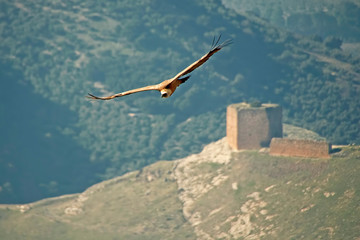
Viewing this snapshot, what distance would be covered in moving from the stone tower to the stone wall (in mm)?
2178

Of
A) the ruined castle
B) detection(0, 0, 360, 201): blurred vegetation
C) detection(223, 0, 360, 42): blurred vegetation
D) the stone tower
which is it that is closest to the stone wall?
the ruined castle

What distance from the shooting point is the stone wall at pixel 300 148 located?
64.5 m

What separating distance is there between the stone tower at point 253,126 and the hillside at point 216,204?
1.13 metres

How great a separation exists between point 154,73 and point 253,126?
229 ft

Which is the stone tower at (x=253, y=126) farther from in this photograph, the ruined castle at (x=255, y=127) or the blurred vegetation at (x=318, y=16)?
the blurred vegetation at (x=318, y=16)

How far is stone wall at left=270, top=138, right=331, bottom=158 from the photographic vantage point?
64500 mm

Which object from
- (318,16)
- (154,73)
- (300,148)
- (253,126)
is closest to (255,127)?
(253,126)

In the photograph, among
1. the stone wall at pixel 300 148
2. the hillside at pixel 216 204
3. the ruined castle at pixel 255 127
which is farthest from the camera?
the ruined castle at pixel 255 127

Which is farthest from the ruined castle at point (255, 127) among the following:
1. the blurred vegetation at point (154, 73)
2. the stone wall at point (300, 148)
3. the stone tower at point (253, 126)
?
the blurred vegetation at point (154, 73)

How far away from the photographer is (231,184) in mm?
71000

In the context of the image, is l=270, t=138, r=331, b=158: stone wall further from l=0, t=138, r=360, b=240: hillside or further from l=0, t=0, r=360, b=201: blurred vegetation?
l=0, t=0, r=360, b=201: blurred vegetation

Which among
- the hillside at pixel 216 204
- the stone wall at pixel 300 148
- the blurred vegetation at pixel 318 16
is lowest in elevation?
the hillside at pixel 216 204

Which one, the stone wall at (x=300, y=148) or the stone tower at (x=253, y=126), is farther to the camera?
the stone tower at (x=253, y=126)

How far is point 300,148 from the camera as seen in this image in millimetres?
65812
